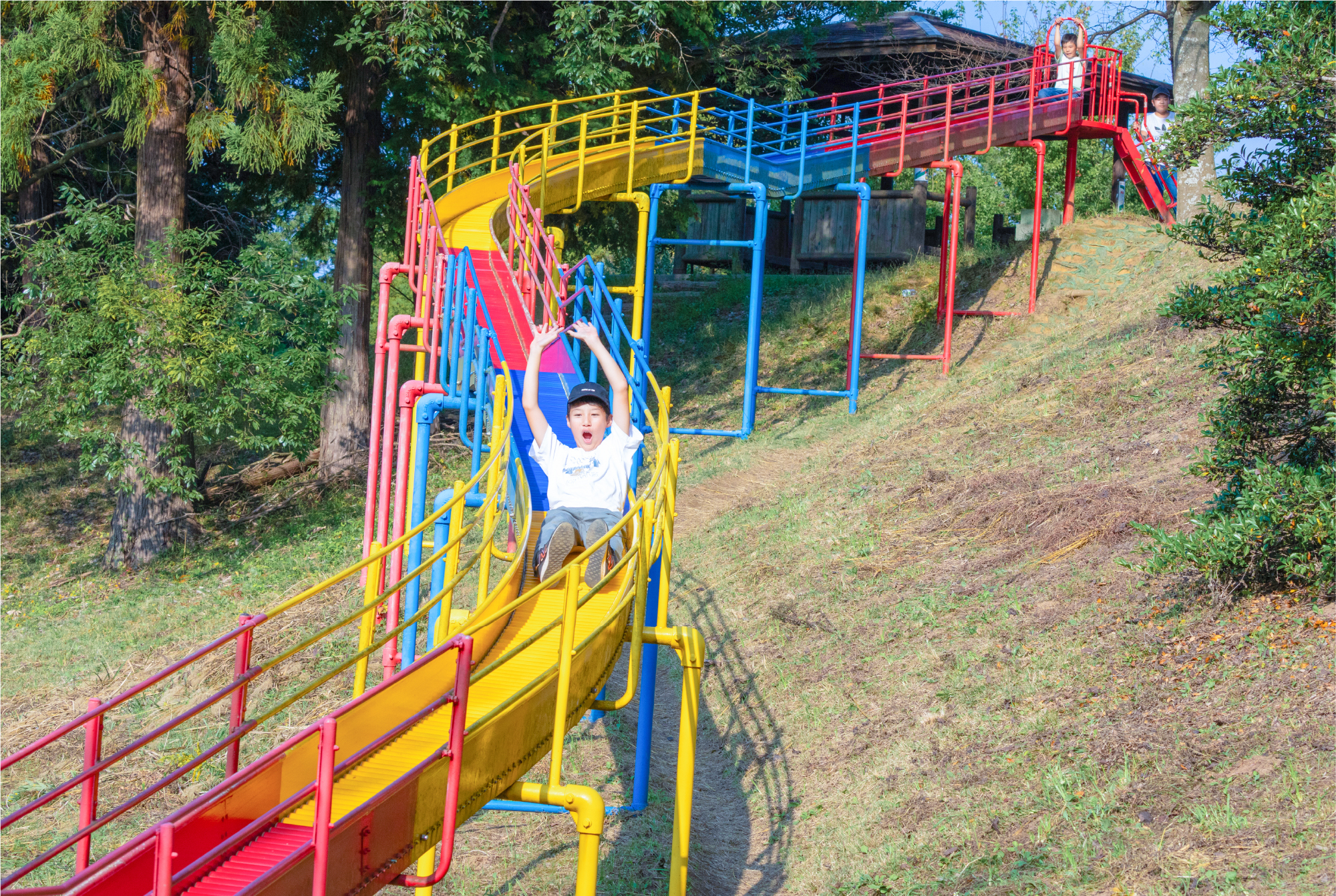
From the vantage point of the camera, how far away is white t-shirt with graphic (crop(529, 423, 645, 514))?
267 inches

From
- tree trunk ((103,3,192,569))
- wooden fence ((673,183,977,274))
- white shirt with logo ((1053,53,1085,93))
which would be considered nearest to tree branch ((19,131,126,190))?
tree trunk ((103,3,192,569))

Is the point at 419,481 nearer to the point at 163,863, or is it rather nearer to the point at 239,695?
the point at 239,695

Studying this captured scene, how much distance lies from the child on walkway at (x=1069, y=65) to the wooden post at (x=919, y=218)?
3.27m

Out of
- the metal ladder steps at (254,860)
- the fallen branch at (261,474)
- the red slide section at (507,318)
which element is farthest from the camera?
the fallen branch at (261,474)

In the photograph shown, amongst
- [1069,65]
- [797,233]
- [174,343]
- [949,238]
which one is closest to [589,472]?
[174,343]

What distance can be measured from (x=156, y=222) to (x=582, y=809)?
12.9 m

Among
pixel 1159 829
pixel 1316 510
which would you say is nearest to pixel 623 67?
pixel 1316 510

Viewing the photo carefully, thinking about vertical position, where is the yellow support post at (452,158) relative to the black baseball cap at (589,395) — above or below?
above

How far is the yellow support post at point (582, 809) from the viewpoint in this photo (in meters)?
4.71

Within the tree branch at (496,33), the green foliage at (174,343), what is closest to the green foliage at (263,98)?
the green foliage at (174,343)

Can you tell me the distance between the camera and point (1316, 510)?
6.42 meters

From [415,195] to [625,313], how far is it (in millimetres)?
11292

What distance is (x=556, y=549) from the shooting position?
641 cm

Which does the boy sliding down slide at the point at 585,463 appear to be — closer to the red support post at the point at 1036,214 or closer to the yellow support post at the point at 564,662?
the yellow support post at the point at 564,662
